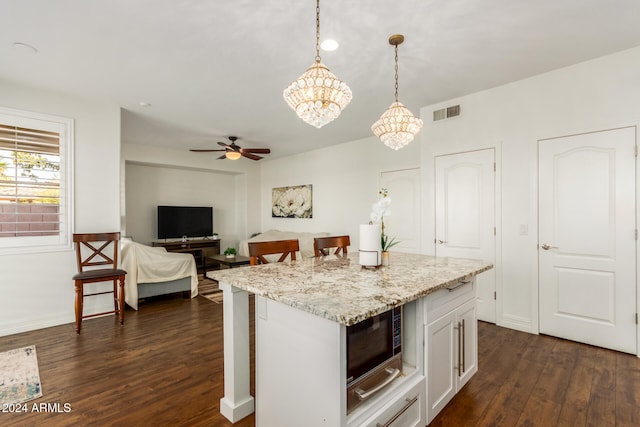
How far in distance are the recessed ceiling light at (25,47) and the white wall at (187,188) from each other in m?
3.48

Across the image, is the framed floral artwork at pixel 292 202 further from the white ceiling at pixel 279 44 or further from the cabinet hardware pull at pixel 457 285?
the cabinet hardware pull at pixel 457 285

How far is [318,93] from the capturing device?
1875mm

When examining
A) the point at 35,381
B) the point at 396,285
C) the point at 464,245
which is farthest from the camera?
the point at 464,245

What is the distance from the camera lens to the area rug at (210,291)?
14.7 ft

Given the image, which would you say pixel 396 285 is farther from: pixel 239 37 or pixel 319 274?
pixel 239 37

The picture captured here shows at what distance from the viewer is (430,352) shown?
166cm

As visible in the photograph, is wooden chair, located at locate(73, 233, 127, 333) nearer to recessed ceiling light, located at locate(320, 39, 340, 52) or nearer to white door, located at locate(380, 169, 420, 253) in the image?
recessed ceiling light, located at locate(320, 39, 340, 52)

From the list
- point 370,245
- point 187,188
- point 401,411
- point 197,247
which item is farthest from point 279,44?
point 187,188

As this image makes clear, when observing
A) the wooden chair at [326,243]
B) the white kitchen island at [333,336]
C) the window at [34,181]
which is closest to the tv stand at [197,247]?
the window at [34,181]

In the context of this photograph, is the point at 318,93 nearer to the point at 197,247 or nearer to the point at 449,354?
the point at 449,354

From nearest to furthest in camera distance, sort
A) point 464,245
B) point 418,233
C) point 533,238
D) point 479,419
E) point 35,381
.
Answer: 1. point 479,419
2. point 35,381
3. point 533,238
4. point 464,245
5. point 418,233

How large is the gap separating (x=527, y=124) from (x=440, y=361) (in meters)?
2.76

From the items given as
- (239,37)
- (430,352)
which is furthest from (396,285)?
(239,37)

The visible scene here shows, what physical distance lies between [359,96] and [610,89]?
7.73 ft
